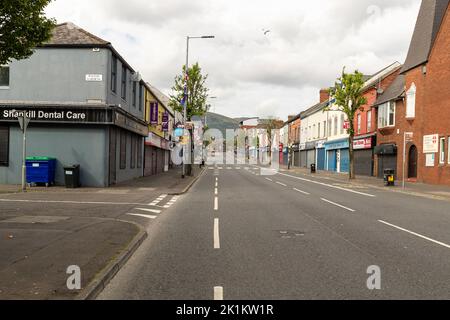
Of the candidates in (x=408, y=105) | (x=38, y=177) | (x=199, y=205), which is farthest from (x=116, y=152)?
(x=408, y=105)

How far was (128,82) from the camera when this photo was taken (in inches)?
1118

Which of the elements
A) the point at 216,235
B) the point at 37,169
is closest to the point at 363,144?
the point at 37,169

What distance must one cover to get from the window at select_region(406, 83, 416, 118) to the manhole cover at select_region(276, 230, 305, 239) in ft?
88.7

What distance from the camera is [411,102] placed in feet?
111

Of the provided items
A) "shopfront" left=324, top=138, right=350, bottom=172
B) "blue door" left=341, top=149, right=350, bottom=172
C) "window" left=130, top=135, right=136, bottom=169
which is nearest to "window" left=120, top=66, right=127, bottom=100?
"window" left=130, top=135, right=136, bottom=169

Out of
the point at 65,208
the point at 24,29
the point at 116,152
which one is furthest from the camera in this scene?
the point at 116,152

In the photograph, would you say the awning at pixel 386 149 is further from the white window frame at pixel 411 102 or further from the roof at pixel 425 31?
the roof at pixel 425 31

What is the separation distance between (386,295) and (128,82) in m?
25.3

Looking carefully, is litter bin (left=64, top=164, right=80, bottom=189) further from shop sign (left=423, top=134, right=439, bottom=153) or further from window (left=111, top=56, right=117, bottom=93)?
shop sign (left=423, top=134, right=439, bottom=153)

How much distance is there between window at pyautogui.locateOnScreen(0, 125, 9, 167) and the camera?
899 inches

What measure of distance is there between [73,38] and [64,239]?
17741 millimetres

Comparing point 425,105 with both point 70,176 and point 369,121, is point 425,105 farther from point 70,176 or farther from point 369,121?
point 70,176
